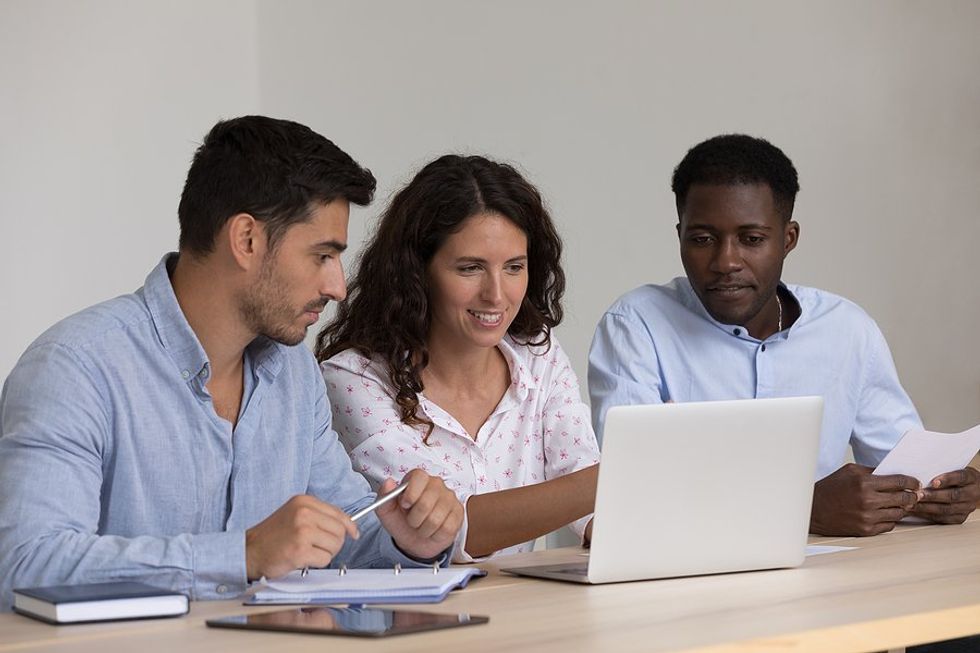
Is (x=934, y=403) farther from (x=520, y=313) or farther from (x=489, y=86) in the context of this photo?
(x=520, y=313)

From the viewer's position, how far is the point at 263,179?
185 centimetres

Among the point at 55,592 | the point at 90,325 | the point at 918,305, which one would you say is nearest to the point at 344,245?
the point at 90,325

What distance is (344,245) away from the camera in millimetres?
1901

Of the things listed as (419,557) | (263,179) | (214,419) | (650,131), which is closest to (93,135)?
(650,131)

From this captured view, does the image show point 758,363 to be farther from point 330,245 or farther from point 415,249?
point 330,245

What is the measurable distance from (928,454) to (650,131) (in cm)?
237

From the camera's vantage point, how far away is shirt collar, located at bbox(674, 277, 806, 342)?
265cm

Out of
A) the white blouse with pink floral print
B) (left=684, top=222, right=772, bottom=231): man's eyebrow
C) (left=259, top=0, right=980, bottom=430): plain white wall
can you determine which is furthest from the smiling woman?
(left=259, top=0, right=980, bottom=430): plain white wall

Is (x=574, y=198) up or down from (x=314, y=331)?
up

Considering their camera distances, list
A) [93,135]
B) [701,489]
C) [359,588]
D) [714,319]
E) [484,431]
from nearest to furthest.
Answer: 1. [359,588]
2. [701,489]
3. [484,431]
4. [714,319]
5. [93,135]

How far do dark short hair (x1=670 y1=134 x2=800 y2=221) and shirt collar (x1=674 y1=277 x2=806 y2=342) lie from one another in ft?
0.51

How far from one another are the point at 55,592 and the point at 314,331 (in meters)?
3.29

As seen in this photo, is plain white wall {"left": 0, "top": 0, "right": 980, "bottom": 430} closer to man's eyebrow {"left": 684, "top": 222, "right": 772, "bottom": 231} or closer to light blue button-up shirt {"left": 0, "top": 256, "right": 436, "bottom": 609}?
man's eyebrow {"left": 684, "top": 222, "right": 772, "bottom": 231}

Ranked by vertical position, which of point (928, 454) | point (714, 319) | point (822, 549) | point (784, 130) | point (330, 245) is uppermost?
point (784, 130)
